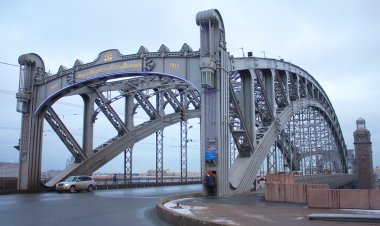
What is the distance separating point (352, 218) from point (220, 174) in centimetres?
1298

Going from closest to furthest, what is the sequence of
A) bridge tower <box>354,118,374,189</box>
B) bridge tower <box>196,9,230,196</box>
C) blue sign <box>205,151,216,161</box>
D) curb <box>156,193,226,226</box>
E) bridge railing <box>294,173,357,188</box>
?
curb <box>156,193,226,226</box> → blue sign <box>205,151,216,161</box> → bridge tower <box>196,9,230,196</box> → bridge railing <box>294,173,357,188</box> → bridge tower <box>354,118,374,189</box>

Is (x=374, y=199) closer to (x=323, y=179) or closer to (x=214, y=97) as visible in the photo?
(x=214, y=97)

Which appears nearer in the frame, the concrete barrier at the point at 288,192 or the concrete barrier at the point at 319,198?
the concrete barrier at the point at 319,198

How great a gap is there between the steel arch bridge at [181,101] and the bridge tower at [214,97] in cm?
6

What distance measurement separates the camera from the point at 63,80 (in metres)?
34.1

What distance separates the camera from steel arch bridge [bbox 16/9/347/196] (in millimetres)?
25094

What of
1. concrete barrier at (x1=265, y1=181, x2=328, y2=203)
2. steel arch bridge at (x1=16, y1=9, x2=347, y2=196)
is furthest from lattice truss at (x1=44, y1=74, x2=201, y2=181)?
concrete barrier at (x1=265, y1=181, x2=328, y2=203)

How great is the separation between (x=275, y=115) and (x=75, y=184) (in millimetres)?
17549

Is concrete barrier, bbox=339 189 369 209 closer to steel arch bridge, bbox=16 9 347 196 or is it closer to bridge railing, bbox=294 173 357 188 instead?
steel arch bridge, bbox=16 9 347 196

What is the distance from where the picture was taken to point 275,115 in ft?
113

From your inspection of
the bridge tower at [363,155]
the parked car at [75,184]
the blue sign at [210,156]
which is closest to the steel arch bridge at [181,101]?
the blue sign at [210,156]

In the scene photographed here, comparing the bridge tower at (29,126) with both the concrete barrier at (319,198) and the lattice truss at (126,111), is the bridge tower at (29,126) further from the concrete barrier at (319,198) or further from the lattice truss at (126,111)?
the concrete barrier at (319,198)

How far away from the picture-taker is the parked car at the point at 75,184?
32.0 meters

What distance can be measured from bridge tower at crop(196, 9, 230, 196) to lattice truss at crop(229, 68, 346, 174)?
1967 millimetres
